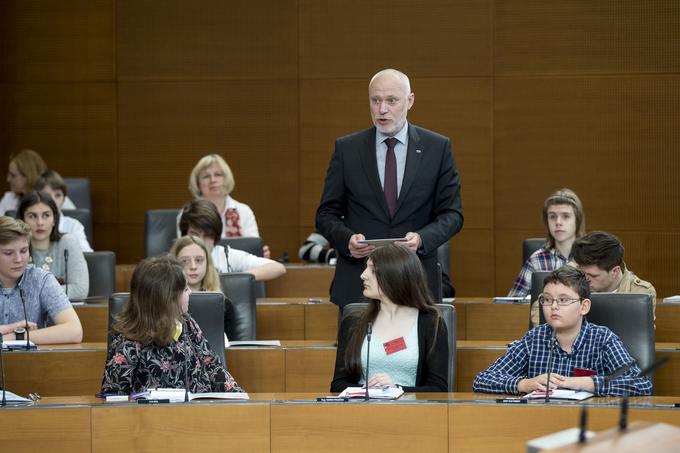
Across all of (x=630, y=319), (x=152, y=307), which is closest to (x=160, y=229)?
(x=152, y=307)

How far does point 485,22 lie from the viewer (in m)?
7.86

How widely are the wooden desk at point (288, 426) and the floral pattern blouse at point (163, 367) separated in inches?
19.9

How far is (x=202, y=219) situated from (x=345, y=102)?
8.80 feet

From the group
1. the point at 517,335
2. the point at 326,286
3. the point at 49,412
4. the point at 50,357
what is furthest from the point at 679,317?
the point at 49,412

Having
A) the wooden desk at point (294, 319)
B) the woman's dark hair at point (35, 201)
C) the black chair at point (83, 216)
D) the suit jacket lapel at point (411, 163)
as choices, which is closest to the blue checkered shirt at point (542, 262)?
the wooden desk at point (294, 319)

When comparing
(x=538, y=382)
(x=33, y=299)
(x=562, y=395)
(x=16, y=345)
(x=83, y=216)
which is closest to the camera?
(x=562, y=395)

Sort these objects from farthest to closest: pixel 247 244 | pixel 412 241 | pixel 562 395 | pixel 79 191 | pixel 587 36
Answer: pixel 79 191
pixel 587 36
pixel 247 244
pixel 412 241
pixel 562 395

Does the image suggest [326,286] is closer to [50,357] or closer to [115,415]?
[50,357]

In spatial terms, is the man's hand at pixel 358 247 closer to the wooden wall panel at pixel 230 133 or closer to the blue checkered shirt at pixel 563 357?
the blue checkered shirt at pixel 563 357

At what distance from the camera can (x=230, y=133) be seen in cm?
823

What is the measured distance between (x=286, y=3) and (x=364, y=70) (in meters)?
0.74

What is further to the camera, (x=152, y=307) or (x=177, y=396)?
(x=152, y=307)

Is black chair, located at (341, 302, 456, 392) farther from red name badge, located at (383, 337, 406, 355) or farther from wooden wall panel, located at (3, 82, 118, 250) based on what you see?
wooden wall panel, located at (3, 82, 118, 250)

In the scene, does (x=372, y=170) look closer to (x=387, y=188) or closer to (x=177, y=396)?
(x=387, y=188)
